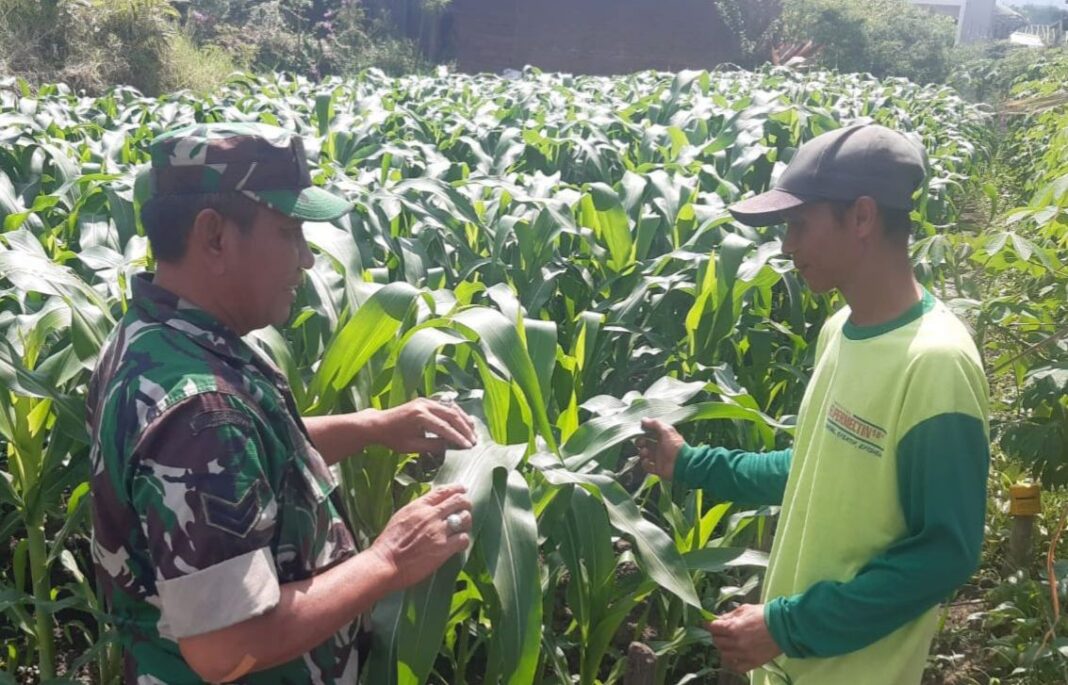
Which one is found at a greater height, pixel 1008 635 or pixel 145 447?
pixel 145 447

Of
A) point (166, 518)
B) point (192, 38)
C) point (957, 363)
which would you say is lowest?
point (192, 38)

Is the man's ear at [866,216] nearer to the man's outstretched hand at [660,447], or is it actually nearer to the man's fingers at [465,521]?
the man's outstretched hand at [660,447]

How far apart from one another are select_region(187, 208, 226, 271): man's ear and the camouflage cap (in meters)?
0.04

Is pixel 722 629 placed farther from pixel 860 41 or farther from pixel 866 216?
pixel 860 41

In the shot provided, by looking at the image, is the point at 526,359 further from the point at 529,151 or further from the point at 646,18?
the point at 646,18

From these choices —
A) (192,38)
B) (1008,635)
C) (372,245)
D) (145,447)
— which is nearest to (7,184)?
(372,245)

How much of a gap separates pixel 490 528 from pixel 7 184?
2973 mm

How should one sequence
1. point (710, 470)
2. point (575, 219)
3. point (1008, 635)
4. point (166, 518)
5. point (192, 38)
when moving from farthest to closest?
point (192, 38), point (575, 219), point (1008, 635), point (710, 470), point (166, 518)

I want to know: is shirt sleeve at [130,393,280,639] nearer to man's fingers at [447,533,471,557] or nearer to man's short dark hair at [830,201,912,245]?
man's fingers at [447,533,471,557]

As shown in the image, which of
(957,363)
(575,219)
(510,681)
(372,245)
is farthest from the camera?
(575,219)

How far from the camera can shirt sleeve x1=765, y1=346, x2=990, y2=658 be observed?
143 cm

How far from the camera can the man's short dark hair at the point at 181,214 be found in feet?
4.53

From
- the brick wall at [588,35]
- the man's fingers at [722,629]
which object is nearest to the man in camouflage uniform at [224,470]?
the man's fingers at [722,629]

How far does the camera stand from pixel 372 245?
135 inches
